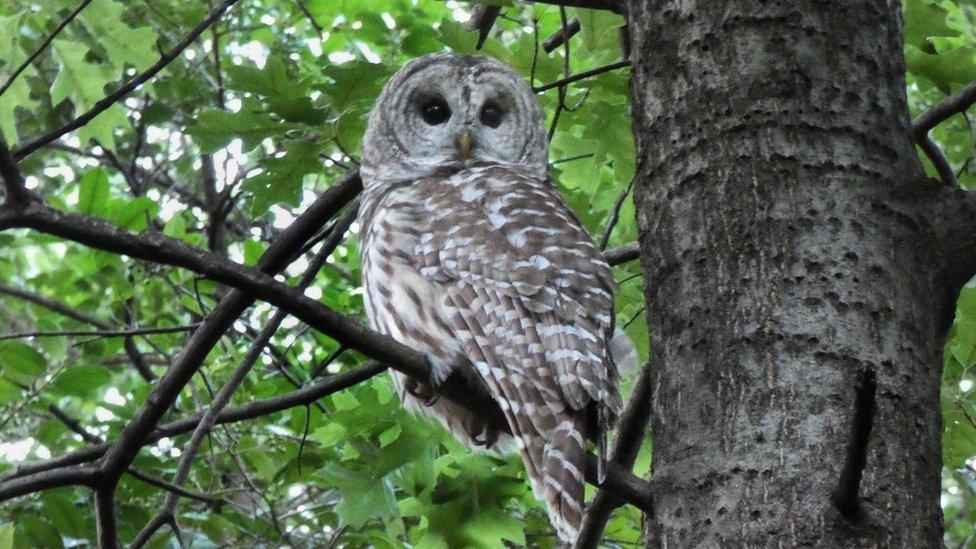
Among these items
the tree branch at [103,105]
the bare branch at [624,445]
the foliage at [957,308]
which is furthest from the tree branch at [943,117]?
the tree branch at [103,105]

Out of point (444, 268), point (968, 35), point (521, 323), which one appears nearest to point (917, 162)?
point (521, 323)

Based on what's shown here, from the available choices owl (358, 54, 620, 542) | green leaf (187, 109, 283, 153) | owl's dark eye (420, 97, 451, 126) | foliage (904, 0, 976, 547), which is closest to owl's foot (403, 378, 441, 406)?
owl (358, 54, 620, 542)

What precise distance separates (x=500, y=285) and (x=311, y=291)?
3.12 m

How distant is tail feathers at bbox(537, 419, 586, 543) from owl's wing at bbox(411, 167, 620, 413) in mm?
138

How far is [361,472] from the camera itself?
10.8ft

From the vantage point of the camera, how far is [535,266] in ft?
10.2

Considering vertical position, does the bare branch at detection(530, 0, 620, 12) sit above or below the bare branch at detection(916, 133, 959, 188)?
above

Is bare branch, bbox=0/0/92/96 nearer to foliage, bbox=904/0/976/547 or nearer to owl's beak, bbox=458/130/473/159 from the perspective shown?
owl's beak, bbox=458/130/473/159

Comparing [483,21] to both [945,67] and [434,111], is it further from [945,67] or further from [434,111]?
[945,67]

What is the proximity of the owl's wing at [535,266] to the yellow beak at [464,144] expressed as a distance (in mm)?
479

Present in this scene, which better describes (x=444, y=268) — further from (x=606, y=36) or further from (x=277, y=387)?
(x=277, y=387)

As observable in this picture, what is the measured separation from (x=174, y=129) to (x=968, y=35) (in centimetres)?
494

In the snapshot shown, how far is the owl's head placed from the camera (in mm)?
4117

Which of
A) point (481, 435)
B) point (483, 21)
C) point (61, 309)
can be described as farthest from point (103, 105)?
point (61, 309)
